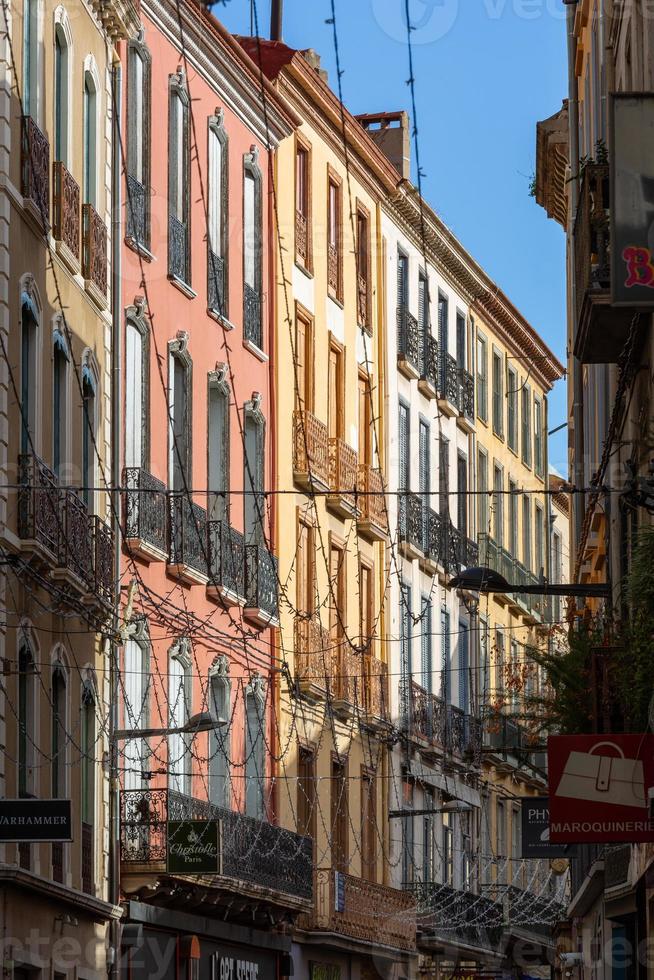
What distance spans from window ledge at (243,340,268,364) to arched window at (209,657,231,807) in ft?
17.1

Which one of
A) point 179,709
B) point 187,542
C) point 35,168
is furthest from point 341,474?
point 35,168

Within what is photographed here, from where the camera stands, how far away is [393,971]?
1794 inches

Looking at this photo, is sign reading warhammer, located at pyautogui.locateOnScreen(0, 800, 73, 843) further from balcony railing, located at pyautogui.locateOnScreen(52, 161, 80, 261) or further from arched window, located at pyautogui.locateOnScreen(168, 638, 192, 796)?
arched window, located at pyautogui.locateOnScreen(168, 638, 192, 796)

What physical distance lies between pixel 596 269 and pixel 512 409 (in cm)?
4371

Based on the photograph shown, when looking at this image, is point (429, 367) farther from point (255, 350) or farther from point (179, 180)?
point (179, 180)

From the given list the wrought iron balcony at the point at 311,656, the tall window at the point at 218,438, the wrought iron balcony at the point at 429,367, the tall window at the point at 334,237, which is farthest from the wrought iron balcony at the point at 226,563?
the wrought iron balcony at the point at 429,367

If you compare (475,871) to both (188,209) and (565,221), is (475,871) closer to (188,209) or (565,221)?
(565,221)

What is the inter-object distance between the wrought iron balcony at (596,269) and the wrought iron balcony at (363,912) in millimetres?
20585

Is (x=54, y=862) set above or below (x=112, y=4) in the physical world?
below

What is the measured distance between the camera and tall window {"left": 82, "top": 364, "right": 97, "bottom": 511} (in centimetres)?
2953

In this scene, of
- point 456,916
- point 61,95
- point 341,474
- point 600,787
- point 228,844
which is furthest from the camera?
point 456,916

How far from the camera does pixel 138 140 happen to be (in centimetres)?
3331

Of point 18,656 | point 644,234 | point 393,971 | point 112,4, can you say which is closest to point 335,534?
point 393,971

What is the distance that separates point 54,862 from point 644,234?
13.7 metres
